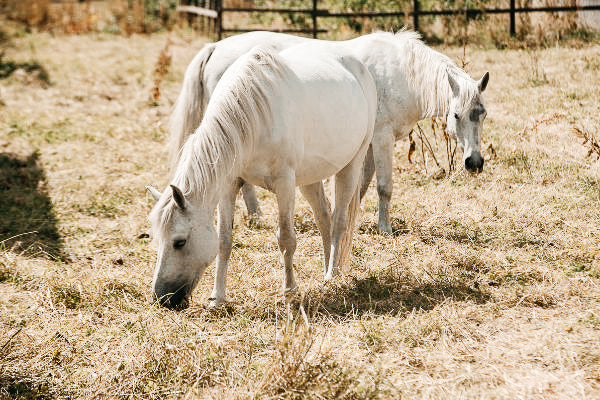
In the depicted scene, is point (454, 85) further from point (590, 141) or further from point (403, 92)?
point (590, 141)

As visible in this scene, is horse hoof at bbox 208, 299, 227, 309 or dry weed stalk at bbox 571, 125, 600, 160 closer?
horse hoof at bbox 208, 299, 227, 309

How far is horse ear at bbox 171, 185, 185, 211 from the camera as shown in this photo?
4012 mm

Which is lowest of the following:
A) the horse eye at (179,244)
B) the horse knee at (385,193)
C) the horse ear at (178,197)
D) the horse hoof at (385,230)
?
the horse hoof at (385,230)

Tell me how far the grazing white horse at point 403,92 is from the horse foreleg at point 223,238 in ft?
5.79

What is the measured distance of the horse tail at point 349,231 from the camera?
17.9ft

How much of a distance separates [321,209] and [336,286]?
0.69m

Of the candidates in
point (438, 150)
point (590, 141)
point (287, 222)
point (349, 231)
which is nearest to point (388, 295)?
point (349, 231)

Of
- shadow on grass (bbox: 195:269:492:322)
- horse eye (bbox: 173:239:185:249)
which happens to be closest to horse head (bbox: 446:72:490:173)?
shadow on grass (bbox: 195:269:492:322)

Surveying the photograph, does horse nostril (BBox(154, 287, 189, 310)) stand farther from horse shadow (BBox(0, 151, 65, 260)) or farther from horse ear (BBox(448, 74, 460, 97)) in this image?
horse ear (BBox(448, 74, 460, 97))

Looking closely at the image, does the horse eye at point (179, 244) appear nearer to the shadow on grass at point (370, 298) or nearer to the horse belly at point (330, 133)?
the shadow on grass at point (370, 298)

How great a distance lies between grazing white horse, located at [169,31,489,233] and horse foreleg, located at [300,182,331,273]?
3.56 feet

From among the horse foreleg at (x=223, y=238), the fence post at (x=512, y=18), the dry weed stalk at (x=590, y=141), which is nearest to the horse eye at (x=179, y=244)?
the horse foreleg at (x=223, y=238)

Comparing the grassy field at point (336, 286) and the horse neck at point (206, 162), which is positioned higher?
the horse neck at point (206, 162)

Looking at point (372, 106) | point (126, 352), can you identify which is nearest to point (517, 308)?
point (372, 106)
